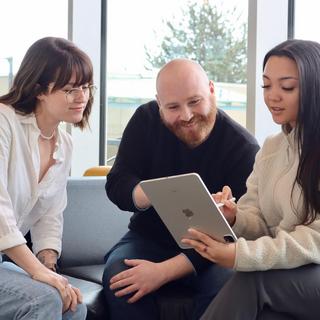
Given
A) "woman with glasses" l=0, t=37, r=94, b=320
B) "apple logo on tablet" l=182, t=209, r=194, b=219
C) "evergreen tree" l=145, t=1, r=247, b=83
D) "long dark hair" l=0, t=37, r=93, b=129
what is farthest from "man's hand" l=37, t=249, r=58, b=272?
"evergreen tree" l=145, t=1, r=247, b=83

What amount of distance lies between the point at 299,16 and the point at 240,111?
25.6 inches

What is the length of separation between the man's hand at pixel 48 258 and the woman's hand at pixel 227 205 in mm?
636

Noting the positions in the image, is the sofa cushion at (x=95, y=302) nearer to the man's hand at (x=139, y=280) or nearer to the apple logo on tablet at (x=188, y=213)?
the man's hand at (x=139, y=280)

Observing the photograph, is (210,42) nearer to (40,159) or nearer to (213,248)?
(40,159)

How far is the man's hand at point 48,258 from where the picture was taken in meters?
2.20

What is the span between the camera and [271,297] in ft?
5.51

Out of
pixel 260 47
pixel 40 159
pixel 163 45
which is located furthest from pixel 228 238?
pixel 163 45

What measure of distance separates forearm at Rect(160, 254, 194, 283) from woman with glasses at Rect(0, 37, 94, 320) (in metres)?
0.31

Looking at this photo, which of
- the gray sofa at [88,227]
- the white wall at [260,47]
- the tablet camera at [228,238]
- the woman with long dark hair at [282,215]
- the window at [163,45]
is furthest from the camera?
the window at [163,45]

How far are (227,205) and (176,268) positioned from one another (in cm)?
29

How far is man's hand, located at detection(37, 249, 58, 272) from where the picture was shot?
2195 mm

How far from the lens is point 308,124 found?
6.24 ft

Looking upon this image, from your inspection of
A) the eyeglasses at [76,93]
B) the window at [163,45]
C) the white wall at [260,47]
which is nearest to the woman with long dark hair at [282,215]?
the eyeglasses at [76,93]

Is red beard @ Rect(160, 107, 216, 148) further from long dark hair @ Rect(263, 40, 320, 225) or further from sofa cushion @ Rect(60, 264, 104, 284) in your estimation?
sofa cushion @ Rect(60, 264, 104, 284)
